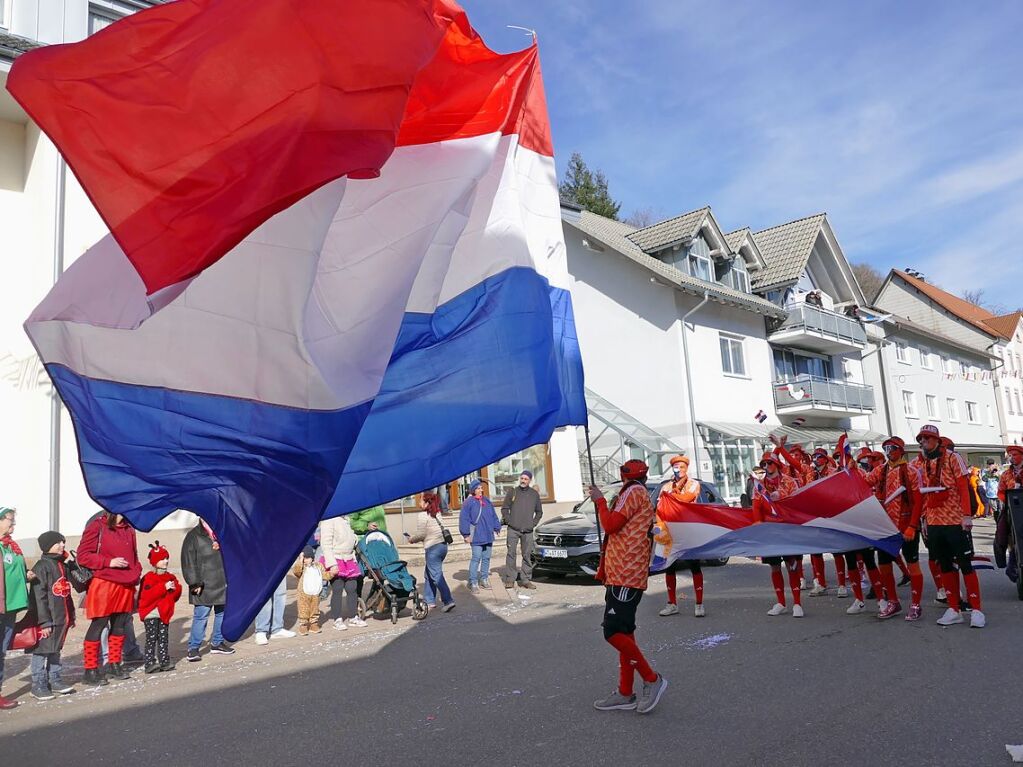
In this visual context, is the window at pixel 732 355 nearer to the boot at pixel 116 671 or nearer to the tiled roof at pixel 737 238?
the tiled roof at pixel 737 238

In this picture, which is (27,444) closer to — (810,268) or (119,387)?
(119,387)

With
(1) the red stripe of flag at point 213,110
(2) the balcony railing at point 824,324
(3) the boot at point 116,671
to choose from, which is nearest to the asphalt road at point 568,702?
(3) the boot at point 116,671

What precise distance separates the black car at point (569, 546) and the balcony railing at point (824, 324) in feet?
64.8

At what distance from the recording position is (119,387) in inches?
172

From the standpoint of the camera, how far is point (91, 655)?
326 inches

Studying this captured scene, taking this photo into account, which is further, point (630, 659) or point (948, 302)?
point (948, 302)

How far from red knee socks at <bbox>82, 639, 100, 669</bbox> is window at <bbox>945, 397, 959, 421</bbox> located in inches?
1921

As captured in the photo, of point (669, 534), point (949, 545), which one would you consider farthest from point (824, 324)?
point (949, 545)

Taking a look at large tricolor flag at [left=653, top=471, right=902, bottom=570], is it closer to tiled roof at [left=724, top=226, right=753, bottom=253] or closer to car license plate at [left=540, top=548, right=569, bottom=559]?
car license plate at [left=540, top=548, right=569, bottom=559]

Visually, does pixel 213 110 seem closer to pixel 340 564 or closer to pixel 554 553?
pixel 340 564

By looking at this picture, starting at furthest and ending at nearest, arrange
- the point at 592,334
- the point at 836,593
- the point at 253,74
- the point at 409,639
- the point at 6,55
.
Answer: the point at 592,334 → the point at 6,55 → the point at 836,593 → the point at 409,639 → the point at 253,74

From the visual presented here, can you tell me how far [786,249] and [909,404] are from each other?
14.6m

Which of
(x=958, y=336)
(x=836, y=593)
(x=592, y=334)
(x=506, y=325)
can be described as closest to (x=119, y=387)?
(x=506, y=325)

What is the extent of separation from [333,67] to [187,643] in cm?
887
